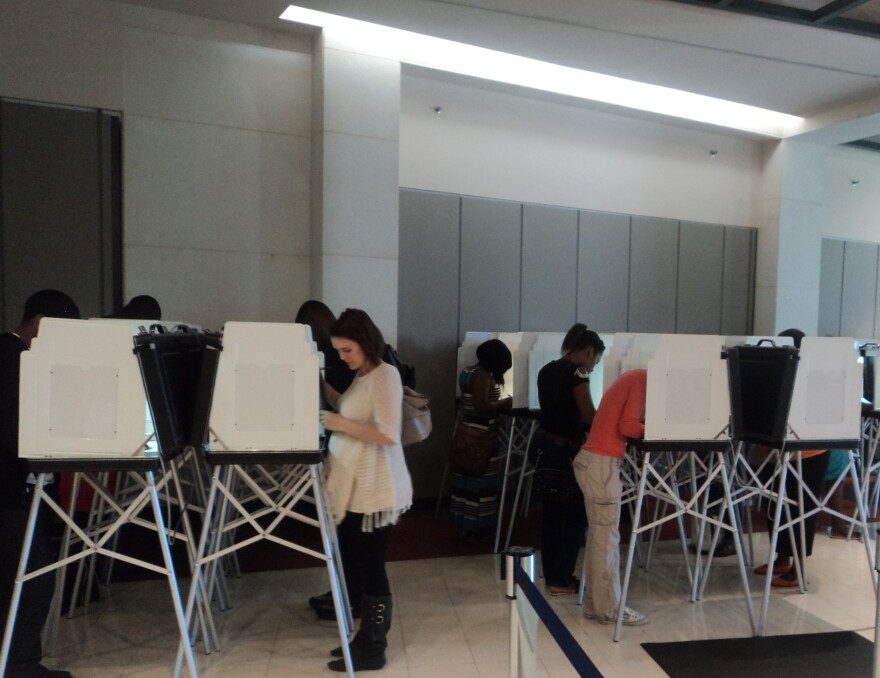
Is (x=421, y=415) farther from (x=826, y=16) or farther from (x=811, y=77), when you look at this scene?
(x=811, y=77)

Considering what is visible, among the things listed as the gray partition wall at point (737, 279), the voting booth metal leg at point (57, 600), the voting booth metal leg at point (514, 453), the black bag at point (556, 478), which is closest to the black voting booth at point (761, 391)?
the black bag at point (556, 478)

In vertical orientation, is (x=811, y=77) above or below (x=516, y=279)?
above

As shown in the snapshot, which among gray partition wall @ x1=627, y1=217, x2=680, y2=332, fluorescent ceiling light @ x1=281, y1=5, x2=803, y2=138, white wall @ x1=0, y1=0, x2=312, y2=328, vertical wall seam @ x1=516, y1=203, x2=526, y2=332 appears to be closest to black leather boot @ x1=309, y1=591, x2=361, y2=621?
white wall @ x1=0, y1=0, x2=312, y2=328

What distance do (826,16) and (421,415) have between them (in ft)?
12.3

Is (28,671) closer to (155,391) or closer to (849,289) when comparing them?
(155,391)

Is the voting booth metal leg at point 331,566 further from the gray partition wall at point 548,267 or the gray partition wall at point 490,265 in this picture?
the gray partition wall at point 548,267

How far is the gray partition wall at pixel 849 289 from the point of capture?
276 inches

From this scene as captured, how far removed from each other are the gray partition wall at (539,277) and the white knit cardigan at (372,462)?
2522mm

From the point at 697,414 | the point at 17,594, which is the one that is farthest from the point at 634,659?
the point at 17,594

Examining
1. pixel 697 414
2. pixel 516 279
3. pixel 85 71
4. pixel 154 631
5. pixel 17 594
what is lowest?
pixel 154 631

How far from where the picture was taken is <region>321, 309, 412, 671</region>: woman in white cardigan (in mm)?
2439

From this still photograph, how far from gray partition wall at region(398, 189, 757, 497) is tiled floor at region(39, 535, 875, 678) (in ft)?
5.48

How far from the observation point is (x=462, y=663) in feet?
8.95

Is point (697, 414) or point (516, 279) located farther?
point (516, 279)
